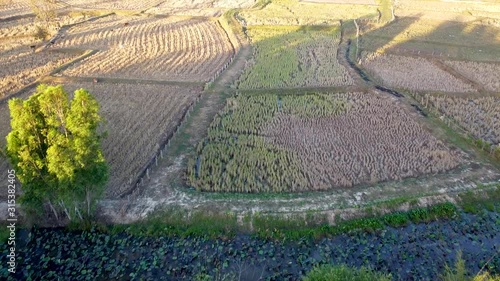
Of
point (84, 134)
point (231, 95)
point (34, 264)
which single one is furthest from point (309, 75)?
point (34, 264)

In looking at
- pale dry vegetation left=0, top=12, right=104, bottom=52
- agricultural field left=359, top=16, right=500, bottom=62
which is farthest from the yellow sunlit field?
pale dry vegetation left=0, top=12, right=104, bottom=52

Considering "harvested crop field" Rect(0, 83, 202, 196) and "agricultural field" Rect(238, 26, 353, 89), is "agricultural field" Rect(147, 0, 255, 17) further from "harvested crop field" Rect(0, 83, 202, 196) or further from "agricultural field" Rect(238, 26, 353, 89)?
"harvested crop field" Rect(0, 83, 202, 196)

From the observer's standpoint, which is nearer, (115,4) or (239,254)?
(239,254)

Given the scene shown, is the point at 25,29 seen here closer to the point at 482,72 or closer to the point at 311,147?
the point at 311,147

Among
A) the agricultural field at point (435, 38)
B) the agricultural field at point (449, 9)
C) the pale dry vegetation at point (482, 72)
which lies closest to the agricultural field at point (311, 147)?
the pale dry vegetation at point (482, 72)

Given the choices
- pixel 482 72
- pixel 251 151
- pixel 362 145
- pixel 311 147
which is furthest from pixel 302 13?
pixel 251 151

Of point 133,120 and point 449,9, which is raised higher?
point 449,9

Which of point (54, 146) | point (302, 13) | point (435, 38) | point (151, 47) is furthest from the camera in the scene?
point (302, 13)
